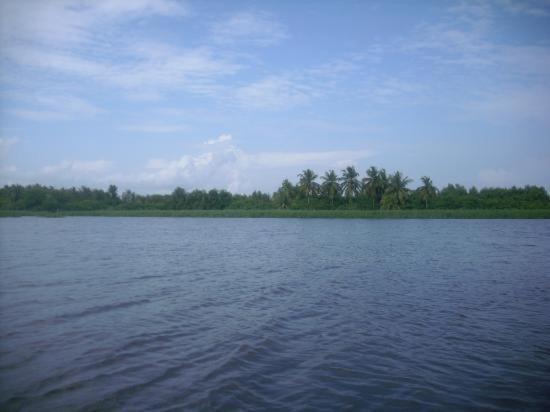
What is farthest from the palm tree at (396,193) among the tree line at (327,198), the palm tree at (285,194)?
the palm tree at (285,194)

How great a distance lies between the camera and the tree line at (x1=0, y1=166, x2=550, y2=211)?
279 ft

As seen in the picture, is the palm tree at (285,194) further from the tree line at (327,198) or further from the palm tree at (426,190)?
the palm tree at (426,190)

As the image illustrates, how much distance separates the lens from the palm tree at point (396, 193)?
84.3m

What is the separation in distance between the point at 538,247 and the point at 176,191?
103 metres

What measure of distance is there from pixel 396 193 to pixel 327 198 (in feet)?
57.2

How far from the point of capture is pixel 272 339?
8875mm

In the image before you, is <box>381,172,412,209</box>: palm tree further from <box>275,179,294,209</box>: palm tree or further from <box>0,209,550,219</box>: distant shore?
<box>275,179,294,209</box>: palm tree

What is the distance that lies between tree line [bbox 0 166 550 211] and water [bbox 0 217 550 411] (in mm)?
71751

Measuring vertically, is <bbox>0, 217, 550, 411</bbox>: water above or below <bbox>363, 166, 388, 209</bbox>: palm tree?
below

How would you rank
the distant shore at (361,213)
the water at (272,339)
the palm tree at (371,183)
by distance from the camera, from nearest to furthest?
the water at (272,339)
the distant shore at (361,213)
the palm tree at (371,183)

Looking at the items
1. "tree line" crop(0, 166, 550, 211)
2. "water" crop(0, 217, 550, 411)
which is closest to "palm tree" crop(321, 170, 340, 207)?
"tree line" crop(0, 166, 550, 211)

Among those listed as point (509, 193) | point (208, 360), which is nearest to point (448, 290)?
point (208, 360)

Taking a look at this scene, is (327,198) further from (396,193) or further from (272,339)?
(272,339)

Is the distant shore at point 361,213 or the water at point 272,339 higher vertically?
the distant shore at point 361,213
